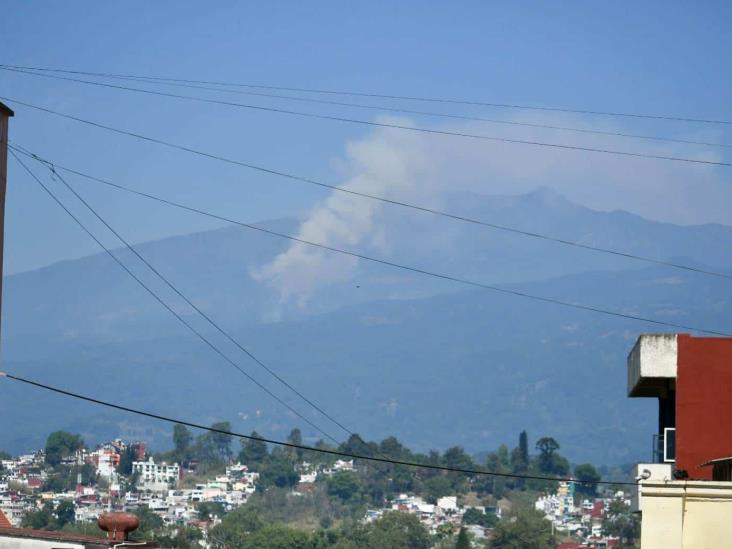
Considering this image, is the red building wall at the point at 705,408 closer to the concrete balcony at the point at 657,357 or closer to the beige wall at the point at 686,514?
the concrete balcony at the point at 657,357

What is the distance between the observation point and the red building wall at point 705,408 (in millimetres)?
34469

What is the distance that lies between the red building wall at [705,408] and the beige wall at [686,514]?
31.4 feet

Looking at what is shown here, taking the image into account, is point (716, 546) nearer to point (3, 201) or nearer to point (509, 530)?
point (3, 201)

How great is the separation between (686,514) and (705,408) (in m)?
10.1

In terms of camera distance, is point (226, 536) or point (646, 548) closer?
point (646, 548)

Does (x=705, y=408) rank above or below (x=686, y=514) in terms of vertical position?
above

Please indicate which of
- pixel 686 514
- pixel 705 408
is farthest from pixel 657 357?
pixel 686 514

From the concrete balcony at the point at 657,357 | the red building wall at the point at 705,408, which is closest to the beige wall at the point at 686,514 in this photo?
the red building wall at the point at 705,408

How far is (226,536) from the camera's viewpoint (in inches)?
7859

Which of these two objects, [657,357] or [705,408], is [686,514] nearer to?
[705,408]

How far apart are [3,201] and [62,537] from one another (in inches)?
248

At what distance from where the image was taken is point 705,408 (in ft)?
114

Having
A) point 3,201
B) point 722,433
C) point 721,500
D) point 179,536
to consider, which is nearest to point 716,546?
point 721,500

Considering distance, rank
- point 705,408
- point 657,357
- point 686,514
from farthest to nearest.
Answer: point 657,357 → point 705,408 → point 686,514
